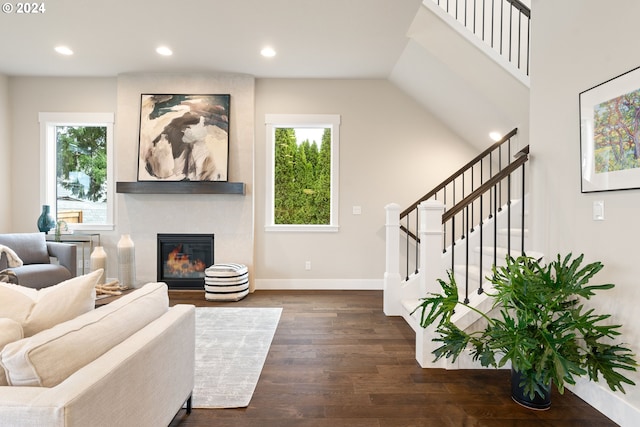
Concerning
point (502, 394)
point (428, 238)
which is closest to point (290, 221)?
point (428, 238)

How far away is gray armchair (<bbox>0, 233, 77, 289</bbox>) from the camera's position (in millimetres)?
3671

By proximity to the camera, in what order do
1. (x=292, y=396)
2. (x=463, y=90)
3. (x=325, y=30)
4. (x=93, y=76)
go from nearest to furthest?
(x=292, y=396) → (x=325, y=30) → (x=463, y=90) → (x=93, y=76)

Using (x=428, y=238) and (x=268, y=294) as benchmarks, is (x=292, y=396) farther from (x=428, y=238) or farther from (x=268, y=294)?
(x=268, y=294)

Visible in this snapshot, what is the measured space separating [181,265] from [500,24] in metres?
4.78

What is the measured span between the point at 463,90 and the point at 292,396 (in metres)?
3.56

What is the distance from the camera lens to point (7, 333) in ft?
3.66

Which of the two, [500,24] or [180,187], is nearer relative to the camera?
[500,24]

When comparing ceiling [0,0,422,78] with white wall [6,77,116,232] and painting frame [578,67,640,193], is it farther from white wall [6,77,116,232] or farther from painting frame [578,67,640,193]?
painting frame [578,67,640,193]

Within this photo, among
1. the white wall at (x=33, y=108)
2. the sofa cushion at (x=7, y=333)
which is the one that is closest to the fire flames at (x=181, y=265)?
the white wall at (x=33, y=108)

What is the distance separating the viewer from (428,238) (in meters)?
2.71

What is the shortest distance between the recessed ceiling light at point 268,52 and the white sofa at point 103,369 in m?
3.24

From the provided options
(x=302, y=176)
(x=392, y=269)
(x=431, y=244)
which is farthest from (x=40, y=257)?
(x=431, y=244)

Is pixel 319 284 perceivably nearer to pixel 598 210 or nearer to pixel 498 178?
pixel 498 178

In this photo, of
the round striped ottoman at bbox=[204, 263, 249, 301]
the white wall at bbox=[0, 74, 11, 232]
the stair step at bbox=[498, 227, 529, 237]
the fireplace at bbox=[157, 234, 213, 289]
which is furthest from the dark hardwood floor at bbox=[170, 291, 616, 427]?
the white wall at bbox=[0, 74, 11, 232]
